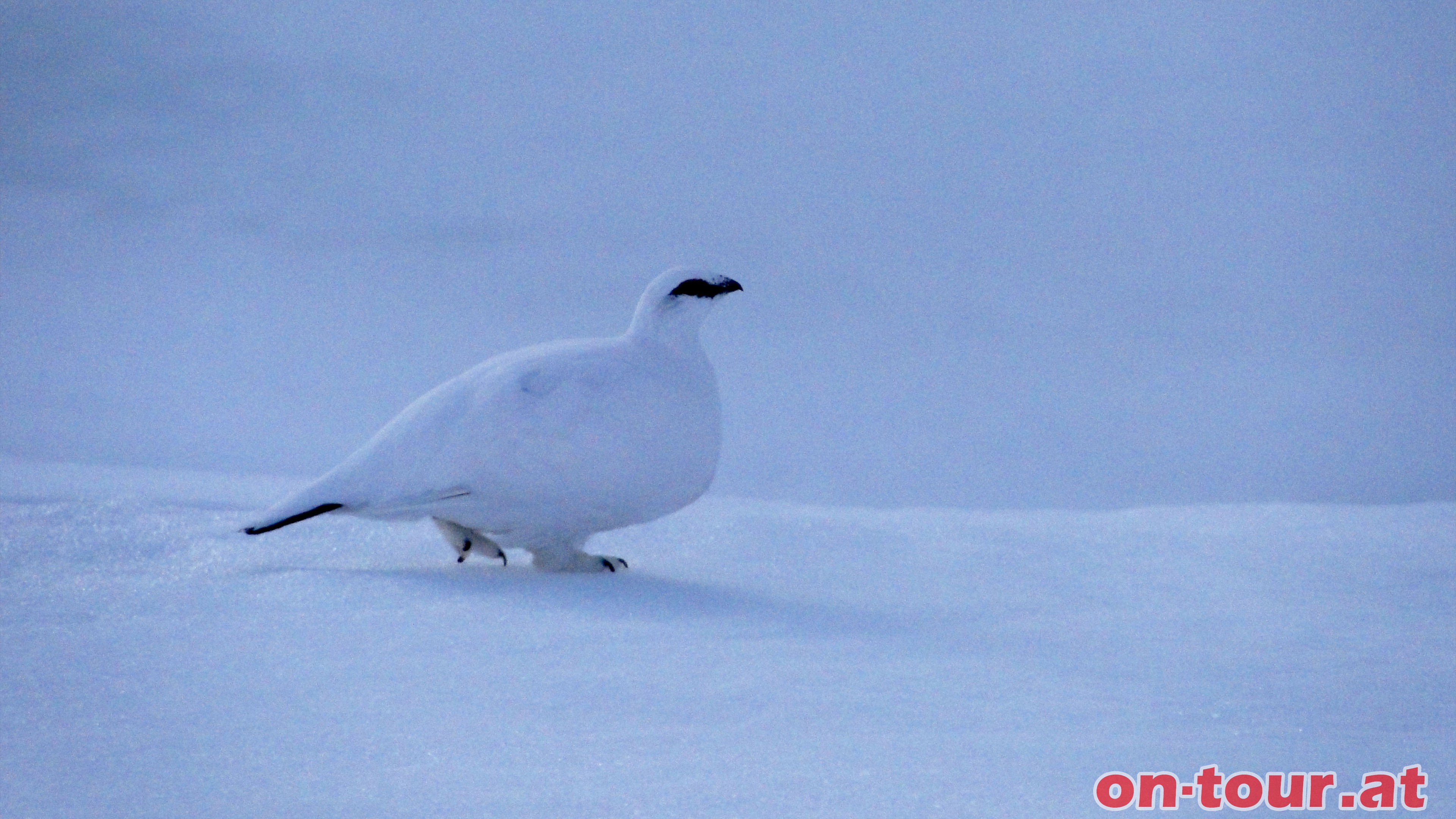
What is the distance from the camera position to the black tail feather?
13.4 ft

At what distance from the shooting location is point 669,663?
314 cm

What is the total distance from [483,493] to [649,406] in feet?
1.77

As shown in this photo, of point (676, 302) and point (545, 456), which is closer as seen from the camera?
point (545, 456)

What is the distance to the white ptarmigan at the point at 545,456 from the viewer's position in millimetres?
4086

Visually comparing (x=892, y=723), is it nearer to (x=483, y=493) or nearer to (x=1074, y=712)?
(x=1074, y=712)

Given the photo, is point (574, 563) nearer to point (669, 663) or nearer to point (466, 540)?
point (466, 540)

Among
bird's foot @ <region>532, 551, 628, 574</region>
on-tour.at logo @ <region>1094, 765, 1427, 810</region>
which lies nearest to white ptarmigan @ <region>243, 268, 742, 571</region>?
bird's foot @ <region>532, 551, 628, 574</region>

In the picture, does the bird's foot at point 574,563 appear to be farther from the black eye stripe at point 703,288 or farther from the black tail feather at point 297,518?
the black eye stripe at point 703,288

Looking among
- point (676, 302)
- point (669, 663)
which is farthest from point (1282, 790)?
point (676, 302)

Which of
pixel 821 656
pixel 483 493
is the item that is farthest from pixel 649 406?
pixel 821 656

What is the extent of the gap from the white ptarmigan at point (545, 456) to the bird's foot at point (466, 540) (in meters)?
0.08

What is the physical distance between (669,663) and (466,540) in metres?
1.47

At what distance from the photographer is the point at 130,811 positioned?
2.29 meters

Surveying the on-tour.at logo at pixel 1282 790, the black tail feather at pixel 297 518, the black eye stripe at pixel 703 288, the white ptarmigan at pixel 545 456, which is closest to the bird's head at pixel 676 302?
the black eye stripe at pixel 703 288
